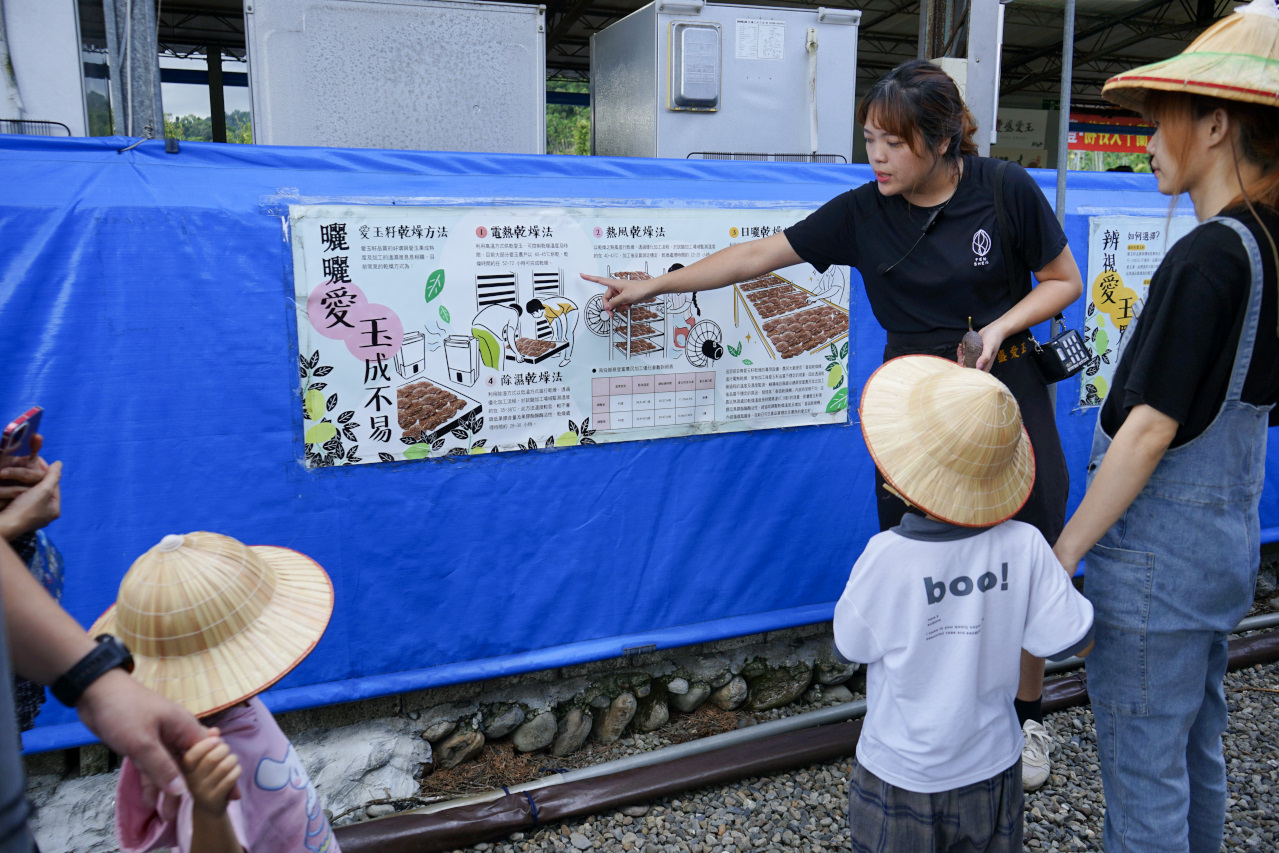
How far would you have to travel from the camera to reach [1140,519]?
1.71m

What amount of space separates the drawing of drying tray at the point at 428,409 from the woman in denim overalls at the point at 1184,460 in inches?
65.8

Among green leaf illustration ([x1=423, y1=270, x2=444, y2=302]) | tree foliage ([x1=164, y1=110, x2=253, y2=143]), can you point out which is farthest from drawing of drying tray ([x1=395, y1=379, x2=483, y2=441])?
tree foliage ([x1=164, y1=110, x2=253, y2=143])

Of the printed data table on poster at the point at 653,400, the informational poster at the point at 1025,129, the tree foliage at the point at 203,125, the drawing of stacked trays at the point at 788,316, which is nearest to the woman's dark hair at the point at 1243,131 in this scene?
the drawing of stacked trays at the point at 788,316

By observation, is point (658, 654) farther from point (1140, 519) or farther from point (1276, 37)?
point (1276, 37)

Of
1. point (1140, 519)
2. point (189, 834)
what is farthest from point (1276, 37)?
point (189, 834)

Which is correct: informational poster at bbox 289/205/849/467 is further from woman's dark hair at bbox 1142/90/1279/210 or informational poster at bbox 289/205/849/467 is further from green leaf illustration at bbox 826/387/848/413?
woman's dark hair at bbox 1142/90/1279/210

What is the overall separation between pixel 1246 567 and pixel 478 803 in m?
2.00

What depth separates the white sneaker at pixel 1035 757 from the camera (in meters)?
2.81

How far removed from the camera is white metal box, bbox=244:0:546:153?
2602 millimetres

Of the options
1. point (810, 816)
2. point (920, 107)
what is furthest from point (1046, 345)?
point (810, 816)

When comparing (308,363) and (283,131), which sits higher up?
(283,131)

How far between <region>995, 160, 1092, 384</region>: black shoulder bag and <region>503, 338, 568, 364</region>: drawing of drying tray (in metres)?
1.29

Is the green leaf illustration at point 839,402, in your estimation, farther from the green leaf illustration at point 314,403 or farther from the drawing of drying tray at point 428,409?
the green leaf illustration at point 314,403

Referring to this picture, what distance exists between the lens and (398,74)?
2.73m
